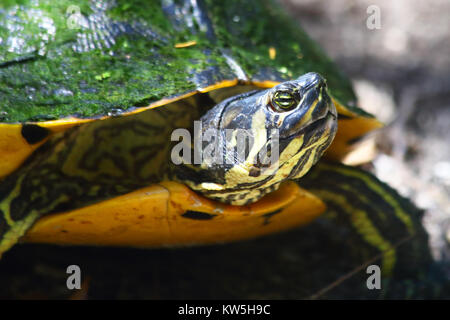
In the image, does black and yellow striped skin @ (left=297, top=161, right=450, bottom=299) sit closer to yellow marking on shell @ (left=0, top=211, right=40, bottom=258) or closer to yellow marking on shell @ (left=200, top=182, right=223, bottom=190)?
yellow marking on shell @ (left=200, top=182, right=223, bottom=190)

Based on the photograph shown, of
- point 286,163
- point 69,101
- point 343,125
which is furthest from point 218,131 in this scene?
point 343,125

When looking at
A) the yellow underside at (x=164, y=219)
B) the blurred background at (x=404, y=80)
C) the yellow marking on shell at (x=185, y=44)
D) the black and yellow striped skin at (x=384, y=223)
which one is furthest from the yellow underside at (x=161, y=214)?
the blurred background at (x=404, y=80)

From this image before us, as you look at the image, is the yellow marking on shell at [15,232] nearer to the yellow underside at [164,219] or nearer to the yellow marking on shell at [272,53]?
the yellow underside at [164,219]

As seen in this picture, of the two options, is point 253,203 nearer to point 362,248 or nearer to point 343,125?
point 343,125

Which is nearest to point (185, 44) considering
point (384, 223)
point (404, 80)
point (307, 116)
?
point (307, 116)

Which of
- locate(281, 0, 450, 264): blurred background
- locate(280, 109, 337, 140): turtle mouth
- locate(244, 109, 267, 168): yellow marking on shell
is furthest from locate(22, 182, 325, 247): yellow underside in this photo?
locate(281, 0, 450, 264): blurred background

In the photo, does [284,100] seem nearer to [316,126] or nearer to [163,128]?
[316,126]
